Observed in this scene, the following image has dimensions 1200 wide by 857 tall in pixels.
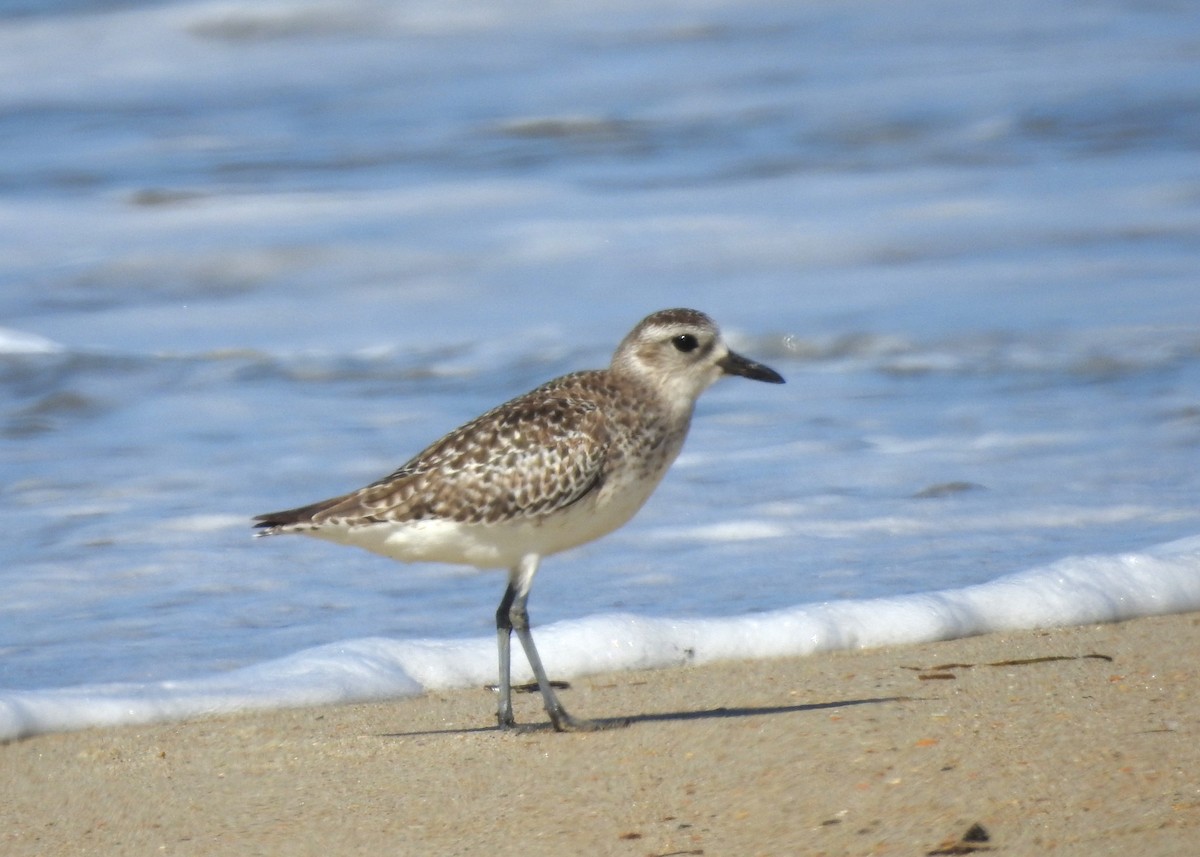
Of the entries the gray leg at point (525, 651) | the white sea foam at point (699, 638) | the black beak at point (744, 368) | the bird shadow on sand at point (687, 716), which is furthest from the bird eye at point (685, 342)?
the bird shadow on sand at point (687, 716)

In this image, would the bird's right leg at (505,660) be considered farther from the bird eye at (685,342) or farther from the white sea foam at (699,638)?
the bird eye at (685,342)

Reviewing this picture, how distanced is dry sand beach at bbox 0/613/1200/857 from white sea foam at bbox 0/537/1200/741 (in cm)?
14

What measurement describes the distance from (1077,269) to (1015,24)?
12707mm

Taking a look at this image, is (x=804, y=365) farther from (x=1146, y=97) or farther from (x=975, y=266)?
(x=1146, y=97)

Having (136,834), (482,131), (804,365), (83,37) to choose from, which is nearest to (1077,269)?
(804,365)

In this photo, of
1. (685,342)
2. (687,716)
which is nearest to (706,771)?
(687,716)

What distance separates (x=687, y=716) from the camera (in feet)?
18.4

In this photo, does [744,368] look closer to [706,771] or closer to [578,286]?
[706,771]

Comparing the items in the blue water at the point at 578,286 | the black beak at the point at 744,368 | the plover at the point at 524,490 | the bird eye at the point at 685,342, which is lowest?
the blue water at the point at 578,286

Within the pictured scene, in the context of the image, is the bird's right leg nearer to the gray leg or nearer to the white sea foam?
the gray leg

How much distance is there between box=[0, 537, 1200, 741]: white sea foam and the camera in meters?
6.14

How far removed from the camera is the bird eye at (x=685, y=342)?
20.2 feet

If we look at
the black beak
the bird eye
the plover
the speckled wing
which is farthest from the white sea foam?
the bird eye

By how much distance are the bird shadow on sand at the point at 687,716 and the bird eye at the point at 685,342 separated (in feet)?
3.88
